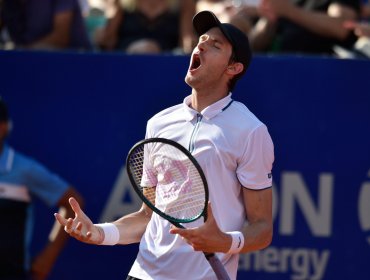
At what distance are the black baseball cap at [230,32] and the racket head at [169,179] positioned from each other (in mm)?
506

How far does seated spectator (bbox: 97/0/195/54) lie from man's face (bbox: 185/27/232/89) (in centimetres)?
335

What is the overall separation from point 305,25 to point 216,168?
334 cm

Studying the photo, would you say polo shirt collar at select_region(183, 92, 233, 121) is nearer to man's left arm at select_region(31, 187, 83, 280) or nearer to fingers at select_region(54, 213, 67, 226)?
fingers at select_region(54, 213, 67, 226)

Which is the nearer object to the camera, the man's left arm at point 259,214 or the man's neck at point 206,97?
the man's left arm at point 259,214

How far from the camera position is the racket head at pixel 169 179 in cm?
368

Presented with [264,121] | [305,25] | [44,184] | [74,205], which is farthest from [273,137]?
[74,205]

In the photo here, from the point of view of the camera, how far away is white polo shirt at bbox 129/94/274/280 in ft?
12.7

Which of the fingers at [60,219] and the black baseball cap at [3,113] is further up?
the black baseball cap at [3,113]

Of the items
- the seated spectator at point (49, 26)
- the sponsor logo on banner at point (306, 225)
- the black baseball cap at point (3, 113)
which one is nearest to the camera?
the black baseball cap at point (3, 113)

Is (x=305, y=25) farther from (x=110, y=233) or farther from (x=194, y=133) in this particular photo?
(x=110, y=233)

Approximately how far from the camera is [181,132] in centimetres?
402

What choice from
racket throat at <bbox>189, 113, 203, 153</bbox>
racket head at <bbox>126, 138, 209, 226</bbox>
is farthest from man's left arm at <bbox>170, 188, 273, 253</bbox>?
racket throat at <bbox>189, 113, 203, 153</bbox>

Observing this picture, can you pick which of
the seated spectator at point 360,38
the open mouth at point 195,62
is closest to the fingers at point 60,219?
the open mouth at point 195,62

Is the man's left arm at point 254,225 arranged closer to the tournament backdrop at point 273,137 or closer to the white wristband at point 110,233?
the white wristband at point 110,233
